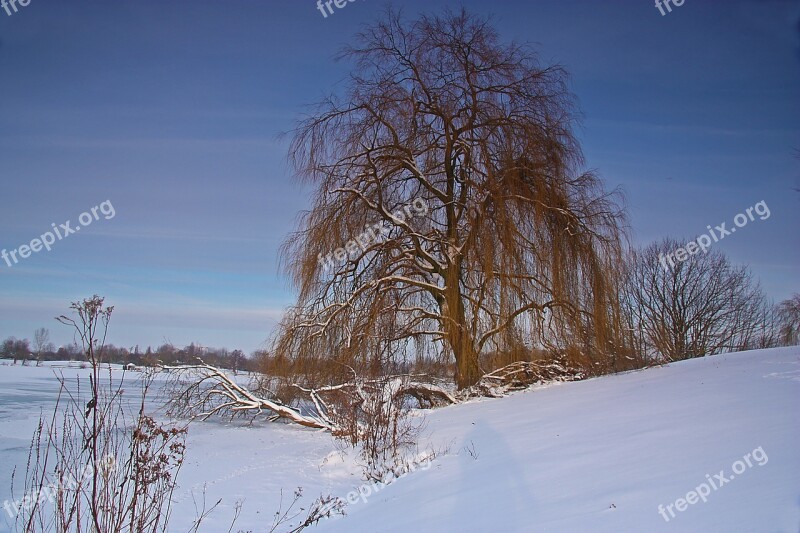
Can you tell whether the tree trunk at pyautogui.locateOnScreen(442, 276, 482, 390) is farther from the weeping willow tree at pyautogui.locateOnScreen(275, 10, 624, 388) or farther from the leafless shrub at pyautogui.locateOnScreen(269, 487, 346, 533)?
the leafless shrub at pyautogui.locateOnScreen(269, 487, 346, 533)

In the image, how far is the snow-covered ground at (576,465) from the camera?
3.06 m

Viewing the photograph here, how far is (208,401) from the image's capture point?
10.2 m

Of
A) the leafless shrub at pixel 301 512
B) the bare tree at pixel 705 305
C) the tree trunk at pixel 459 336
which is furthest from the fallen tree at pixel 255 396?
the bare tree at pixel 705 305

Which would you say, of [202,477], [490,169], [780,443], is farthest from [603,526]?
[490,169]

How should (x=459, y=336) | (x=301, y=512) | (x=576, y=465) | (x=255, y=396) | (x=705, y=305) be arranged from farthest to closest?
1. (x=705, y=305)
2. (x=459, y=336)
3. (x=255, y=396)
4. (x=301, y=512)
5. (x=576, y=465)

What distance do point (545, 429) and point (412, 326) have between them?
5.51 metres

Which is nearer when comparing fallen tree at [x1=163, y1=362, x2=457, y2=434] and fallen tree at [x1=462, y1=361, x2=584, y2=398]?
fallen tree at [x1=163, y1=362, x2=457, y2=434]

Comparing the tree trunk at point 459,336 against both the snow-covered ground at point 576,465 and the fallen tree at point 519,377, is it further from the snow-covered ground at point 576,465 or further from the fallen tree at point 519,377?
the snow-covered ground at point 576,465

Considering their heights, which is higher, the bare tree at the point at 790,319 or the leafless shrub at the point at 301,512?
the bare tree at the point at 790,319

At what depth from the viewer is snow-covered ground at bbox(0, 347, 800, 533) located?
306 cm

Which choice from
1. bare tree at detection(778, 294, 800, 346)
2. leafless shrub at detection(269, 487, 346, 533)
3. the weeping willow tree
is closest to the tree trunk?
the weeping willow tree

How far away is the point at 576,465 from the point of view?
167 inches

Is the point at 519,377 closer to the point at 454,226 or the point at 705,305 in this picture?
the point at 454,226

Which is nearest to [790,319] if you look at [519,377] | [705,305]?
[705,305]
